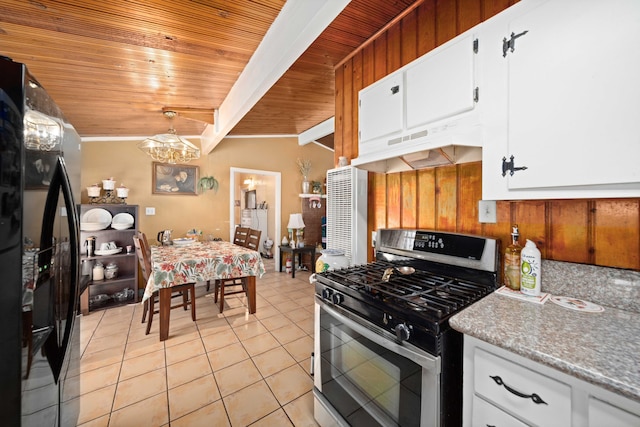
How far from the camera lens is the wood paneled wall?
971 millimetres

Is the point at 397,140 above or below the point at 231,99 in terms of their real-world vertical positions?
below

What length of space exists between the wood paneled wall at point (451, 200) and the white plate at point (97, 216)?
311 centimetres

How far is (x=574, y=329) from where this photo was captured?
788 millimetres

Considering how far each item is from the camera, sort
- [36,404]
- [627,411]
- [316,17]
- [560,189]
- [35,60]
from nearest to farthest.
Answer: [627,411], [36,404], [560,189], [316,17], [35,60]

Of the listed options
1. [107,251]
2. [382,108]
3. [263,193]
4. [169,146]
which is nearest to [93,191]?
[107,251]

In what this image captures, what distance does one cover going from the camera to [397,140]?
1.43 metres

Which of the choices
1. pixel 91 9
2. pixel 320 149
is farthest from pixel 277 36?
pixel 320 149

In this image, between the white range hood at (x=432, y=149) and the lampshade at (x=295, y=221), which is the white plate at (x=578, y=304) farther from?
the lampshade at (x=295, y=221)

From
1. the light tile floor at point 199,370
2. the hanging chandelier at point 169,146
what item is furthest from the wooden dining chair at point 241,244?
the hanging chandelier at point 169,146

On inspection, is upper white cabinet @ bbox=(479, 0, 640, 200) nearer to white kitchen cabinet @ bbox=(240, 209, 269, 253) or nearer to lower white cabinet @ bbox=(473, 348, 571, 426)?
lower white cabinet @ bbox=(473, 348, 571, 426)

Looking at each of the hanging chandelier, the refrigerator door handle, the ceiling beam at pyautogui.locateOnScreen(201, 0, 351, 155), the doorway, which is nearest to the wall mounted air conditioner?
the ceiling beam at pyautogui.locateOnScreen(201, 0, 351, 155)

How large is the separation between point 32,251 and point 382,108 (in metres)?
1.63

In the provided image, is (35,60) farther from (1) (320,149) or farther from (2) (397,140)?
(1) (320,149)

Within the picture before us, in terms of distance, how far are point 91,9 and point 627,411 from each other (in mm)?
2619
